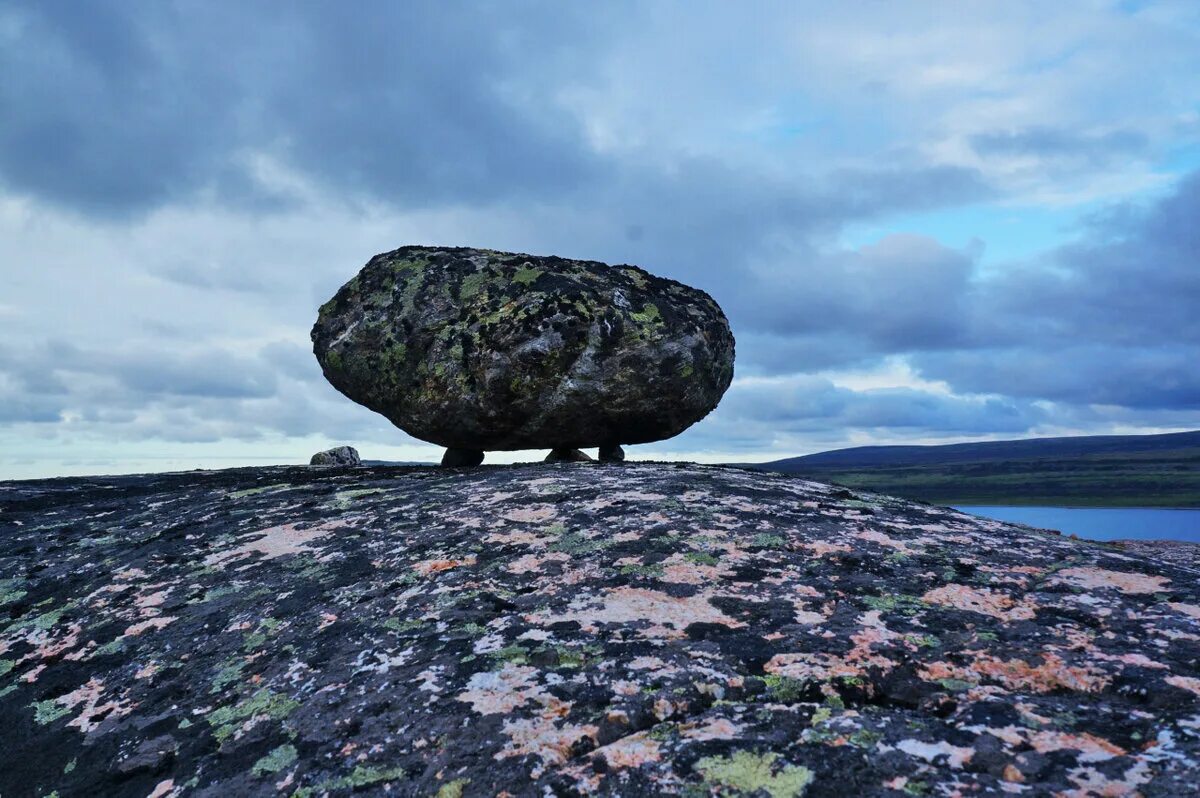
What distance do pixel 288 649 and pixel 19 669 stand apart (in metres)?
2.28

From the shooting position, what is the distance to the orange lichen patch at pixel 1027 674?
3.80 metres

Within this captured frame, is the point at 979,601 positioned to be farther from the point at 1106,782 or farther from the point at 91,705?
the point at 91,705

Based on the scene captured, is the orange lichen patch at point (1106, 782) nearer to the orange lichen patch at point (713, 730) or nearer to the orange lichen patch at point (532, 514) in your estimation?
the orange lichen patch at point (713, 730)

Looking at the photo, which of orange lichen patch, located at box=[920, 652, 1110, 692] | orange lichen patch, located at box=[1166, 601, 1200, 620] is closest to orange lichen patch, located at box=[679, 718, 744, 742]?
orange lichen patch, located at box=[920, 652, 1110, 692]

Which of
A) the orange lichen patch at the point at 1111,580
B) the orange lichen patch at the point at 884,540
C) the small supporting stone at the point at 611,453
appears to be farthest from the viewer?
the small supporting stone at the point at 611,453

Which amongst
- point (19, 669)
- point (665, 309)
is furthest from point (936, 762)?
point (665, 309)

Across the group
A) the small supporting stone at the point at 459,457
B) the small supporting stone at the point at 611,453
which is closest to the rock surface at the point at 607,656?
the small supporting stone at the point at 459,457

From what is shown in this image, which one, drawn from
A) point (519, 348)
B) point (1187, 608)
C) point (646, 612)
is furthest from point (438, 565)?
point (519, 348)

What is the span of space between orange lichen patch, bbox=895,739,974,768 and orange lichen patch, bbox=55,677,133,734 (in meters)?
4.19

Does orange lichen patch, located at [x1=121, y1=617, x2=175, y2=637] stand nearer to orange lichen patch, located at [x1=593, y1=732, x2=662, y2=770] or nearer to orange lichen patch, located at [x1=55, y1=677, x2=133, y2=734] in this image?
orange lichen patch, located at [x1=55, y1=677, x2=133, y2=734]

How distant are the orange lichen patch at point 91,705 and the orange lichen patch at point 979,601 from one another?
490 centimetres

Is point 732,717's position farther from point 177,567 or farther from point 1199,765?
point 177,567

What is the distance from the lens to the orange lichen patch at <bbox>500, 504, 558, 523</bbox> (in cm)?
655

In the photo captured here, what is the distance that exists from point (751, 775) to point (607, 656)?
1.17 m
